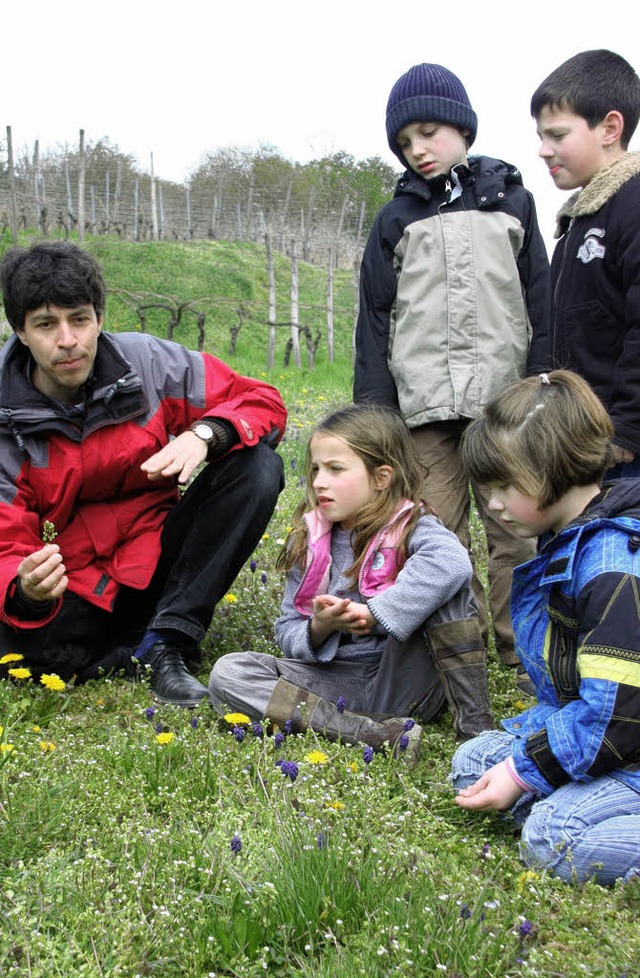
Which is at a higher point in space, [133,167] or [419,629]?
[133,167]

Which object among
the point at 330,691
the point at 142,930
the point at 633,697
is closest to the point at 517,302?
the point at 330,691

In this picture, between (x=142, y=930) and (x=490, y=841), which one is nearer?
(x=142, y=930)

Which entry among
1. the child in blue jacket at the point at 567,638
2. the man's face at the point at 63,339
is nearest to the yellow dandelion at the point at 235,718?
the child in blue jacket at the point at 567,638

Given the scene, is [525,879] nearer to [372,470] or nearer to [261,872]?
[261,872]

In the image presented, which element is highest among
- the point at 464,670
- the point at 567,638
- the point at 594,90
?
the point at 594,90

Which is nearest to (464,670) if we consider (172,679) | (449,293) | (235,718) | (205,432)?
(235,718)

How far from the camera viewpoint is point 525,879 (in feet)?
7.23

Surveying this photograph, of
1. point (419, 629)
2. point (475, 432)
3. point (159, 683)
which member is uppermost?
point (475, 432)

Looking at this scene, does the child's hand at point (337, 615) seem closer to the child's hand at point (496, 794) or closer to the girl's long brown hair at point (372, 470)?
the girl's long brown hair at point (372, 470)

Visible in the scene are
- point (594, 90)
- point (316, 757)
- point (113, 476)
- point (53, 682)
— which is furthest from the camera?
point (113, 476)

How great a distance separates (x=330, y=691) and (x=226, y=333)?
23369 mm

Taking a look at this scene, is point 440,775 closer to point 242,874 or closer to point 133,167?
point 242,874

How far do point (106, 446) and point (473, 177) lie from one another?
74.9 inches

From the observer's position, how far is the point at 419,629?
3150 mm
